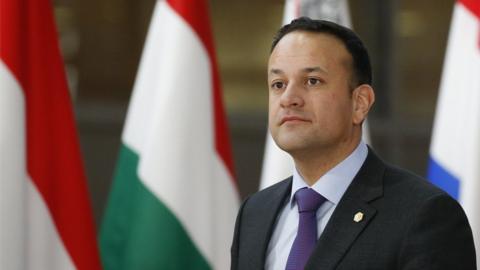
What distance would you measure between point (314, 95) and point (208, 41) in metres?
2.13

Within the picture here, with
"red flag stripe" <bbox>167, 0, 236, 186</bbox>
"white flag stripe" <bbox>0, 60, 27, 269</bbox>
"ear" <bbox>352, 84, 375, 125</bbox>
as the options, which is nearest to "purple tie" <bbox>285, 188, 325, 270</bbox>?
"ear" <bbox>352, 84, 375, 125</bbox>

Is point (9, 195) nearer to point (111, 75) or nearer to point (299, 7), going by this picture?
point (299, 7)

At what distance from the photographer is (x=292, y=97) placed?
2.11 metres

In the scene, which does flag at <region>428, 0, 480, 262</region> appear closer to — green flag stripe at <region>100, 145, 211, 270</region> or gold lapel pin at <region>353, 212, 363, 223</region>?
green flag stripe at <region>100, 145, 211, 270</region>

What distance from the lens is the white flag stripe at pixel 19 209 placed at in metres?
3.63

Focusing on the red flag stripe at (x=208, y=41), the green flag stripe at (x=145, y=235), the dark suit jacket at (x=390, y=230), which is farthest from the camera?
the red flag stripe at (x=208, y=41)

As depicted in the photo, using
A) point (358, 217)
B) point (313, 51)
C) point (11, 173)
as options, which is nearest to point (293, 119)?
point (313, 51)

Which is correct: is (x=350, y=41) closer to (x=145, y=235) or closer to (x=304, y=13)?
(x=304, y=13)

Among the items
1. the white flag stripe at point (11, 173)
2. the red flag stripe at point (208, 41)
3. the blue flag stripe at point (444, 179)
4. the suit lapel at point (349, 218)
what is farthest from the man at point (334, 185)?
the red flag stripe at point (208, 41)

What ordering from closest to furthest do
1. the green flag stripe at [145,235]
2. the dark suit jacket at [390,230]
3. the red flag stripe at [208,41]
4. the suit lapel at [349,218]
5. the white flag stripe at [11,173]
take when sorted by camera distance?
the dark suit jacket at [390,230]
the suit lapel at [349,218]
the white flag stripe at [11,173]
the green flag stripe at [145,235]
the red flag stripe at [208,41]

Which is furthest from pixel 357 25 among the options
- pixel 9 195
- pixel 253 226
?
pixel 253 226

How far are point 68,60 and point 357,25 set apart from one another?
1.77 meters

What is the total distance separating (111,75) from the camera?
5.66m

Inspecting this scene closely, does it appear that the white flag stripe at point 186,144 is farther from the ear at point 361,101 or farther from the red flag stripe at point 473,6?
the ear at point 361,101
